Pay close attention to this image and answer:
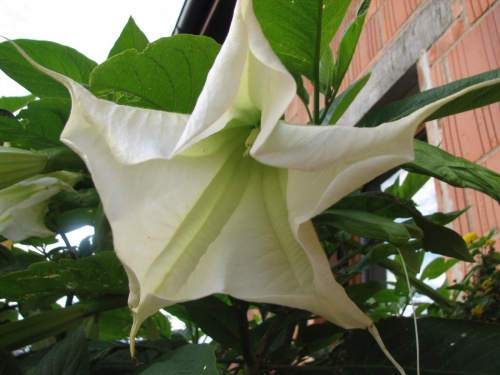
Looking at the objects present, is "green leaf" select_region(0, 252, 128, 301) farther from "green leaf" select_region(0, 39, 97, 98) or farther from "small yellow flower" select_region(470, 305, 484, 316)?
"small yellow flower" select_region(470, 305, 484, 316)

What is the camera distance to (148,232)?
324 millimetres

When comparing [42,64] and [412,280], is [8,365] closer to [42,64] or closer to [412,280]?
[42,64]

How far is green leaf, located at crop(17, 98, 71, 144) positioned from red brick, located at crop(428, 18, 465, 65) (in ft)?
3.32

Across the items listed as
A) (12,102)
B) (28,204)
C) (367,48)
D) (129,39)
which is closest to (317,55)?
(129,39)

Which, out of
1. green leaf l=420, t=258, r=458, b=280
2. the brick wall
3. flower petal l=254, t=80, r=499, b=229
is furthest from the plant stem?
the brick wall

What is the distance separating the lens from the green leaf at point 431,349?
0.44 metres

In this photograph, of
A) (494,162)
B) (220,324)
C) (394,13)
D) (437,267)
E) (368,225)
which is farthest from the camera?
(394,13)

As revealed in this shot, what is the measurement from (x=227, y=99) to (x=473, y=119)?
975 mm

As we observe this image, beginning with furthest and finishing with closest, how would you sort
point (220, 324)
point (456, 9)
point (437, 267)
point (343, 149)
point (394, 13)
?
1. point (394, 13)
2. point (456, 9)
3. point (437, 267)
4. point (220, 324)
5. point (343, 149)

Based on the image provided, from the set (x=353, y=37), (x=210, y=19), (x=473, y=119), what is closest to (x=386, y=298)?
(x=473, y=119)

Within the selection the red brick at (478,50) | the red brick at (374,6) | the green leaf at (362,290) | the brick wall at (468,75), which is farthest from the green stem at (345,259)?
the red brick at (374,6)

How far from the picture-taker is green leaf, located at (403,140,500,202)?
384mm

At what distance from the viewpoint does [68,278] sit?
0.50 metres

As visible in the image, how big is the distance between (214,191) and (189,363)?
0.16 metres
